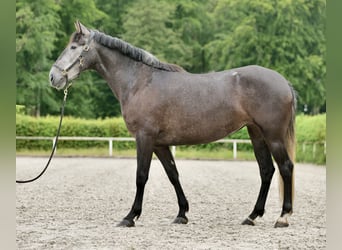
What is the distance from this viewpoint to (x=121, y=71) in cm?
555

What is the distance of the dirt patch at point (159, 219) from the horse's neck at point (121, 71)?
146cm

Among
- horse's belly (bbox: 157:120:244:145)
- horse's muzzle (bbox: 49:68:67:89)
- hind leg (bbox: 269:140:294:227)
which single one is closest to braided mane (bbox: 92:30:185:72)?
horse's muzzle (bbox: 49:68:67:89)

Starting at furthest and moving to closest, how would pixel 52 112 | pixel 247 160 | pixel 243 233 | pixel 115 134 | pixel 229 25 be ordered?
pixel 229 25 → pixel 52 112 → pixel 115 134 → pixel 247 160 → pixel 243 233

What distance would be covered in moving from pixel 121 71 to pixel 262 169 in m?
1.88

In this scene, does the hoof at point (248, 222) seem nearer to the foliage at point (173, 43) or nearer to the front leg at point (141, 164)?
the front leg at point (141, 164)

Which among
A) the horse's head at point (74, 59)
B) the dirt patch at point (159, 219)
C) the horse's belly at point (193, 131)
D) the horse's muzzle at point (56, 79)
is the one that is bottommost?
the dirt patch at point (159, 219)

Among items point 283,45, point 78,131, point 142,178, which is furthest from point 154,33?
point 142,178

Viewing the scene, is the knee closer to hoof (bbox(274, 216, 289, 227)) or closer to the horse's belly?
the horse's belly

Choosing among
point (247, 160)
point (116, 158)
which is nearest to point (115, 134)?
point (116, 158)

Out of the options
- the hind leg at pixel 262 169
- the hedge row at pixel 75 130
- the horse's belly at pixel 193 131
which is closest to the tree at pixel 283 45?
the hedge row at pixel 75 130

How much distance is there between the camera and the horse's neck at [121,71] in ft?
18.0
